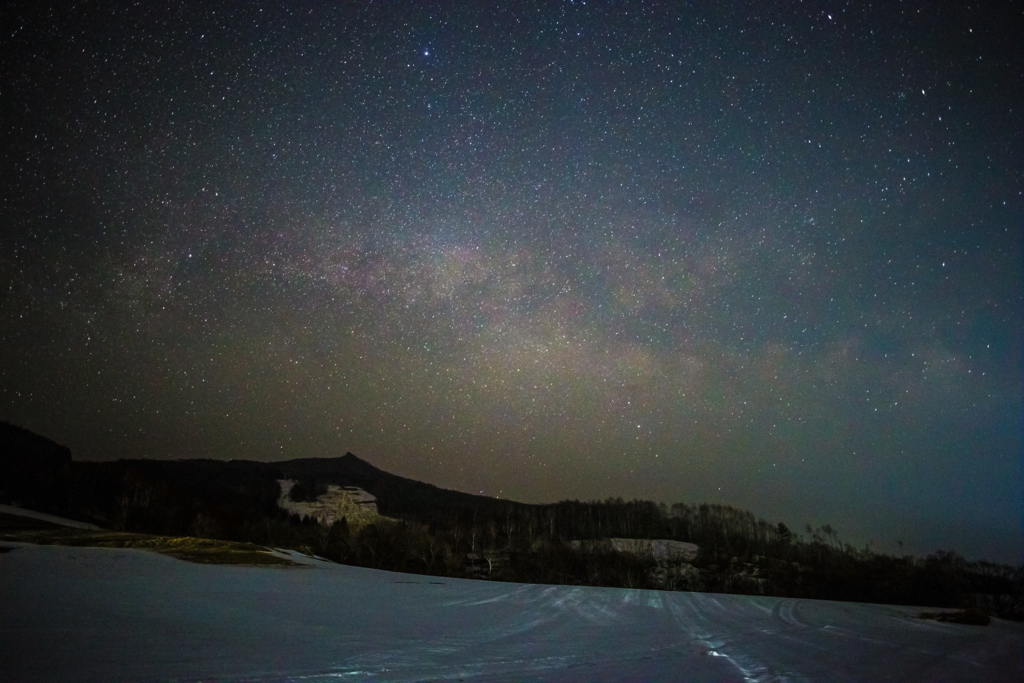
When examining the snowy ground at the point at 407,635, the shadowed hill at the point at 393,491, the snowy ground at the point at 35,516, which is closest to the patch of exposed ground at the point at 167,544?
the snowy ground at the point at 407,635

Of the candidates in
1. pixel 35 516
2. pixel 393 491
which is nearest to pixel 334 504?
pixel 393 491

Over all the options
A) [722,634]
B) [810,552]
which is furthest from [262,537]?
[810,552]

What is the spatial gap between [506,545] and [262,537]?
2149 cm

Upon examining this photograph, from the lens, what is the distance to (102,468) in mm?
59438

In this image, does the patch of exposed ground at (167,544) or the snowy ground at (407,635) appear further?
the patch of exposed ground at (167,544)

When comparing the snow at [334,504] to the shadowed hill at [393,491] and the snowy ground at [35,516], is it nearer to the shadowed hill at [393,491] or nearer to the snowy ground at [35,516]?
the shadowed hill at [393,491]

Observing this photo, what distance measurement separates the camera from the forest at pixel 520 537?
39719 millimetres

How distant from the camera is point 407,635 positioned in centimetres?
580

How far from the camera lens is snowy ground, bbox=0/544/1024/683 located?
4.26 metres

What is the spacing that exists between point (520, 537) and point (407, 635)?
5303cm

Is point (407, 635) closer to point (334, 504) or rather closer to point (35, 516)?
point (35, 516)

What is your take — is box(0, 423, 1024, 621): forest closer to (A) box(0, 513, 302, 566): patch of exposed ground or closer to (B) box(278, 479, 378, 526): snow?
(B) box(278, 479, 378, 526): snow

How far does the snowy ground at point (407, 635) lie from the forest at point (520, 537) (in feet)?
69.4

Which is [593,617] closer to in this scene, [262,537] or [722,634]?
[722,634]
